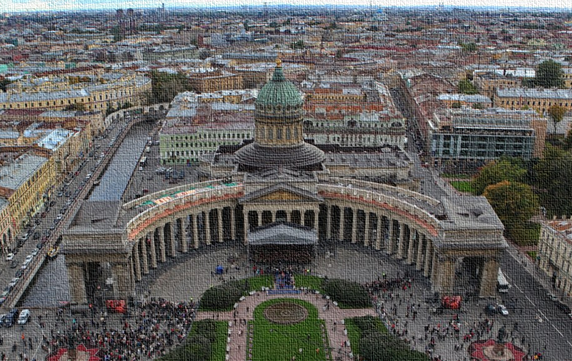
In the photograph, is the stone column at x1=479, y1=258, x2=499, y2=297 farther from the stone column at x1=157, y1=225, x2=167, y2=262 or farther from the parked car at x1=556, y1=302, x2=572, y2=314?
the stone column at x1=157, y1=225, x2=167, y2=262

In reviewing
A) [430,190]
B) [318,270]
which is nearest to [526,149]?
[430,190]

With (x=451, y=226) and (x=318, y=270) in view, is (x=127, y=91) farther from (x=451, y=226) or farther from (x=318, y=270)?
(x=451, y=226)

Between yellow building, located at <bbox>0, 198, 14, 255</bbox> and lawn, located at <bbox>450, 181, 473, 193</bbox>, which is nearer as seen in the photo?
yellow building, located at <bbox>0, 198, 14, 255</bbox>

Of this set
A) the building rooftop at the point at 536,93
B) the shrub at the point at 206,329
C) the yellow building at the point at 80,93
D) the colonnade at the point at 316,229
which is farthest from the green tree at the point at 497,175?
the yellow building at the point at 80,93

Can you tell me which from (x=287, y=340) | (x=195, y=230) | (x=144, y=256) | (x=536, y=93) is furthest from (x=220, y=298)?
(x=536, y=93)

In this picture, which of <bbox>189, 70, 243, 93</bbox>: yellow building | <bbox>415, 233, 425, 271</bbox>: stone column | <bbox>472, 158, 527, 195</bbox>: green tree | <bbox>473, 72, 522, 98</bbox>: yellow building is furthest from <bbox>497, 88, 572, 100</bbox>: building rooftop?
<bbox>415, 233, 425, 271</bbox>: stone column

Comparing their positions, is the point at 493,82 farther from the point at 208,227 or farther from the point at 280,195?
the point at 208,227

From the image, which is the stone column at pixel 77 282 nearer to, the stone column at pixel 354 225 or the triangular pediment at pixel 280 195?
the triangular pediment at pixel 280 195
